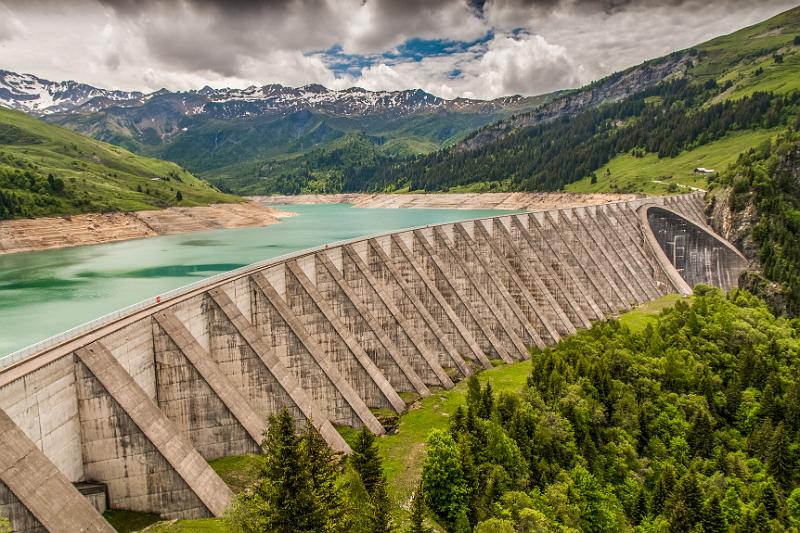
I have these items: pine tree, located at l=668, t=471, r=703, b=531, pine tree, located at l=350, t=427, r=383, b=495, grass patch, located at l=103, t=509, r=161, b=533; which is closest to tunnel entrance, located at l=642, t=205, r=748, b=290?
pine tree, located at l=668, t=471, r=703, b=531

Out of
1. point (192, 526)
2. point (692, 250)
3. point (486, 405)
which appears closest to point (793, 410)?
point (486, 405)

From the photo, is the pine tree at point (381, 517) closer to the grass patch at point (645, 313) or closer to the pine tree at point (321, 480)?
the pine tree at point (321, 480)

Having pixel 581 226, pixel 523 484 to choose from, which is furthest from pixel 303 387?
pixel 581 226

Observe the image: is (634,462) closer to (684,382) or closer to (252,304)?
(684,382)

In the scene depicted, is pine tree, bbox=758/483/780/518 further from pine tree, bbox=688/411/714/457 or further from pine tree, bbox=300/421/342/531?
pine tree, bbox=300/421/342/531

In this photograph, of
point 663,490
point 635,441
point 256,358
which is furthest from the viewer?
point 635,441

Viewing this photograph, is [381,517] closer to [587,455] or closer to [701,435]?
[587,455]
